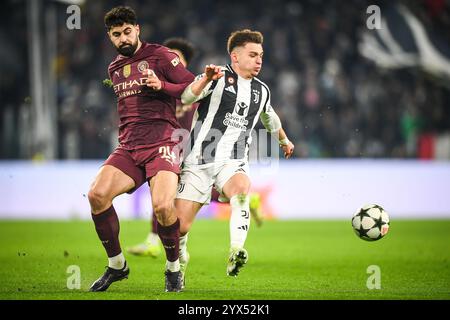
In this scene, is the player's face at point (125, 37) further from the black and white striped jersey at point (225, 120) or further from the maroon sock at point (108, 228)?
the maroon sock at point (108, 228)

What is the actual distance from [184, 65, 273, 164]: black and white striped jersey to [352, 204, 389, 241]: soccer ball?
1.24 m

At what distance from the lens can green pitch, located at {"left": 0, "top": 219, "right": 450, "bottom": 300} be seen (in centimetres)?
652

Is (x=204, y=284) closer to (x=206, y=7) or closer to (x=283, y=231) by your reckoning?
(x=283, y=231)

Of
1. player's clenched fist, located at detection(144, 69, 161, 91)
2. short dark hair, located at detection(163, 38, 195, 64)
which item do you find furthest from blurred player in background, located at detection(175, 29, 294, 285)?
short dark hair, located at detection(163, 38, 195, 64)

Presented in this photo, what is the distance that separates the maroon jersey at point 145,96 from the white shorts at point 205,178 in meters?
0.48

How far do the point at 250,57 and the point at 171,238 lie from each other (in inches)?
66.6

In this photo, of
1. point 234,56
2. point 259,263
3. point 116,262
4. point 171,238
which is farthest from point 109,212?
point 259,263

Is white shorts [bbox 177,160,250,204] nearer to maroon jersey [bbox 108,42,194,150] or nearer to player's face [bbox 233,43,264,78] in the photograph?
maroon jersey [bbox 108,42,194,150]

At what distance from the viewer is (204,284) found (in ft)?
23.3

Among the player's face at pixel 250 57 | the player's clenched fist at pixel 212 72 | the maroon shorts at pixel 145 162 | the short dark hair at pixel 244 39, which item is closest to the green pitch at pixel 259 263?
the maroon shorts at pixel 145 162

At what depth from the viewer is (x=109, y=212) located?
6512mm
